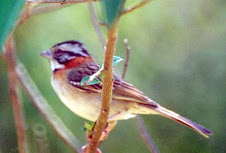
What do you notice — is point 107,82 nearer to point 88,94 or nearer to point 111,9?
point 111,9

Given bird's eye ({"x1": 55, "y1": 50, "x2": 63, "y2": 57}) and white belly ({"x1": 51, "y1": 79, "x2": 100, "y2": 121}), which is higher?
bird's eye ({"x1": 55, "y1": 50, "x2": 63, "y2": 57})

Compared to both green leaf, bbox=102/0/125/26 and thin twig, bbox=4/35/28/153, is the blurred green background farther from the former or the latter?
green leaf, bbox=102/0/125/26

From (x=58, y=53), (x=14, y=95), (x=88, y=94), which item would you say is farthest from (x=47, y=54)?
(x=14, y=95)

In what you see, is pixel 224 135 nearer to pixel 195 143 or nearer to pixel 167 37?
pixel 195 143

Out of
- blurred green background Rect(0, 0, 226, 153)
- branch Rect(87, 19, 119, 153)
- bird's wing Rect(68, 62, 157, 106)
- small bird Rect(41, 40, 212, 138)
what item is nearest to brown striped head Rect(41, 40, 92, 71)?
small bird Rect(41, 40, 212, 138)

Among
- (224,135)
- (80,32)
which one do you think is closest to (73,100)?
(80,32)

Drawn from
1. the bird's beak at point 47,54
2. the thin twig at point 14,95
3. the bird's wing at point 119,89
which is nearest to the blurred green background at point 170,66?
the bird's beak at point 47,54
